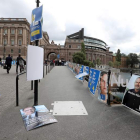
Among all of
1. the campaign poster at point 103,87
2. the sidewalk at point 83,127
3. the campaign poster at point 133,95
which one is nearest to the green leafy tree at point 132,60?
the campaign poster at point 103,87

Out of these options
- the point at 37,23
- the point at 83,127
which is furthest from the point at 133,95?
the point at 37,23

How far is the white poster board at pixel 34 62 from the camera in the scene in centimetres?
381

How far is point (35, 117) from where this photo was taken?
353cm

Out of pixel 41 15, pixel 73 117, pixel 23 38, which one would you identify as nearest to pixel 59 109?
pixel 73 117

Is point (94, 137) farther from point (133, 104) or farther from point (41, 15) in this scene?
point (41, 15)

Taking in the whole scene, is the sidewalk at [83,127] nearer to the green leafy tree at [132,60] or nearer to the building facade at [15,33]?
the building facade at [15,33]

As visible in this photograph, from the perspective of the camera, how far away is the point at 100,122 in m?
3.37

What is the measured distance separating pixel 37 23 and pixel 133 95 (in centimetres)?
362

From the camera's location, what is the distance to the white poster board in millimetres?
3814

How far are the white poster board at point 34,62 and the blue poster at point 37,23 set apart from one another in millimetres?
435

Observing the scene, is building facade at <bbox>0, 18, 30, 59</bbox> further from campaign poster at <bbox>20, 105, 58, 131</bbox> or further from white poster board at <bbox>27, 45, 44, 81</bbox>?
campaign poster at <bbox>20, 105, 58, 131</bbox>

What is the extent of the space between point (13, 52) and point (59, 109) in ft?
240

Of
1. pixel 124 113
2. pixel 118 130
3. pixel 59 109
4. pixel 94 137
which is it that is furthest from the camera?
pixel 59 109

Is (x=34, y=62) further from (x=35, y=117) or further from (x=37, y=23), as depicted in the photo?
(x=35, y=117)
